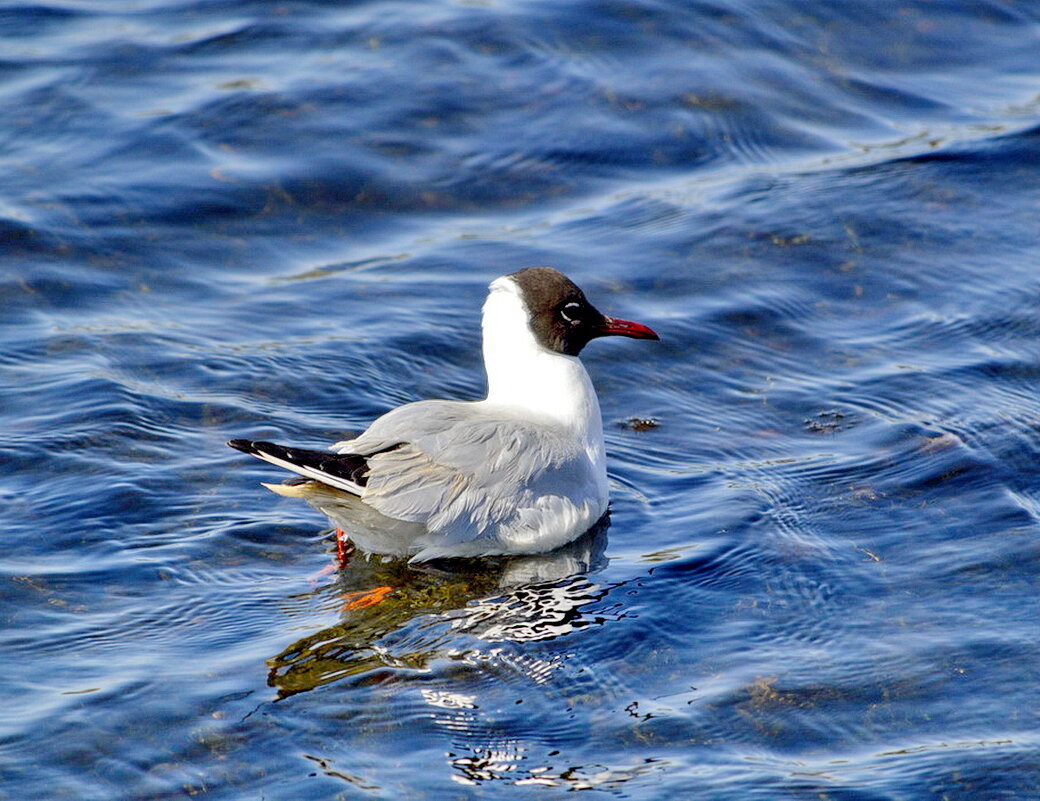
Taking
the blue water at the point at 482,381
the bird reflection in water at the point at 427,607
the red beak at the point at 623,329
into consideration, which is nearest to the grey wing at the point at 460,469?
the bird reflection in water at the point at 427,607

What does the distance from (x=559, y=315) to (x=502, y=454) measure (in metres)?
1.05

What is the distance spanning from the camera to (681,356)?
9.34 metres

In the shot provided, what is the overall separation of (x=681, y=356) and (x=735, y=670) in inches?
141

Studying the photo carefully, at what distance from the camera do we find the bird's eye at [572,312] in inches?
303

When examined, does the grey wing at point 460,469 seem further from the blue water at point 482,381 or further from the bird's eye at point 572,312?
the bird's eye at point 572,312

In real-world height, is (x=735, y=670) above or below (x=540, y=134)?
below

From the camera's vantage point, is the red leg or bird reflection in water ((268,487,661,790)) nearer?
bird reflection in water ((268,487,661,790))

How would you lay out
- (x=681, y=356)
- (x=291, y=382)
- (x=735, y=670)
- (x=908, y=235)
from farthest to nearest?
(x=908, y=235)
(x=681, y=356)
(x=291, y=382)
(x=735, y=670)

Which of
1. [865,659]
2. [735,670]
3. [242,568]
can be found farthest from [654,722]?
[242,568]

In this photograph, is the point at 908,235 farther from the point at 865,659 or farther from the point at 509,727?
the point at 509,727

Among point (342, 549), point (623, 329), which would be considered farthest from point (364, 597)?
point (623, 329)

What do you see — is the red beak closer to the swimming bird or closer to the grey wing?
the swimming bird

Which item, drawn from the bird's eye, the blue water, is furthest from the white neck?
the blue water

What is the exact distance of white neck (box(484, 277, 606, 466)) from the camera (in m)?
7.52
